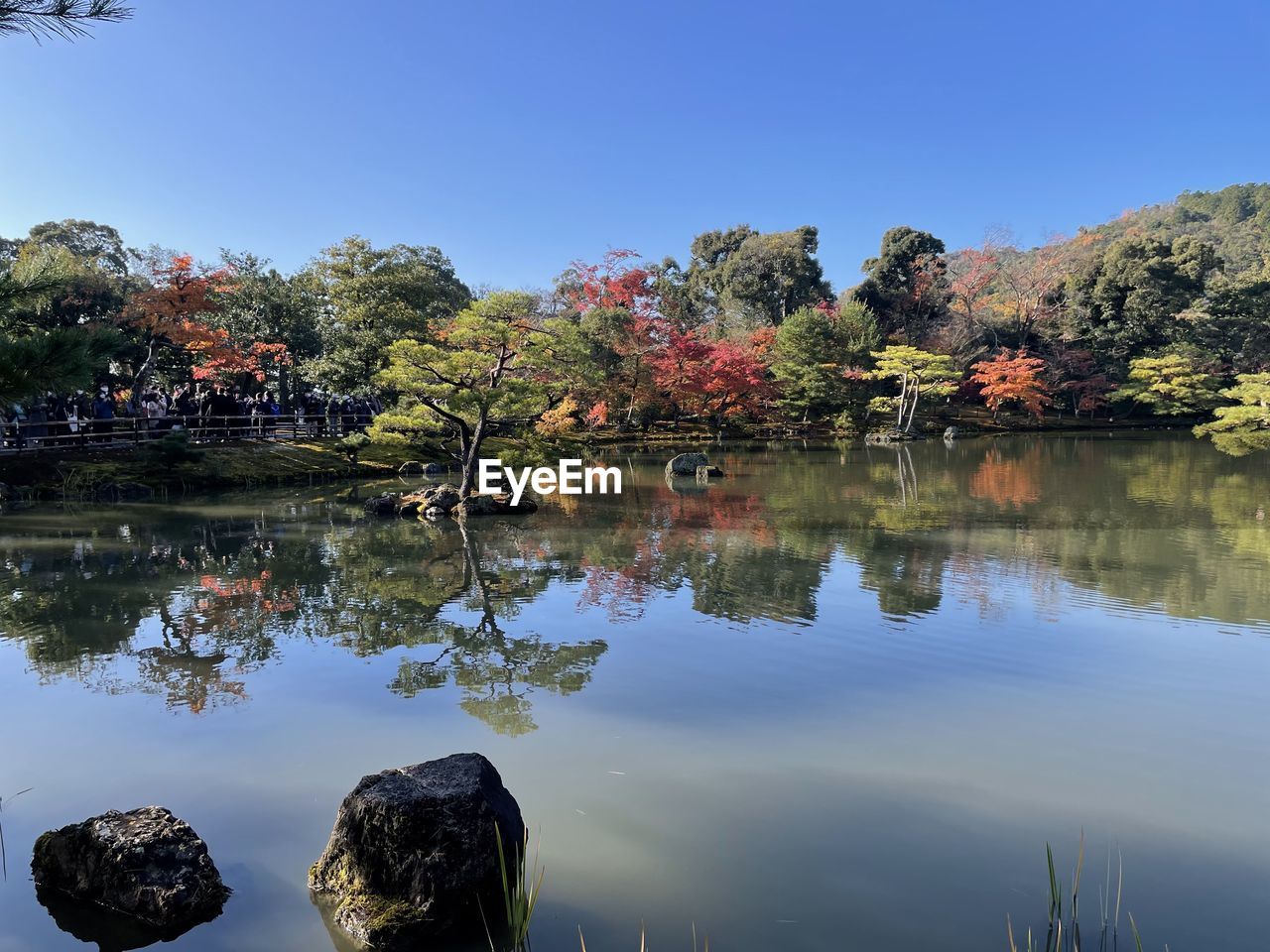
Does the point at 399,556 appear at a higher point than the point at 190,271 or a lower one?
lower

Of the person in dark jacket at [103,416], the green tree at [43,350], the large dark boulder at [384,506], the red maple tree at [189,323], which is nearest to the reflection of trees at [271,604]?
the large dark boulder at [384,506]

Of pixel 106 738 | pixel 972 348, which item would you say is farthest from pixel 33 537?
pixel 972 348

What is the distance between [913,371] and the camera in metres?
30.6

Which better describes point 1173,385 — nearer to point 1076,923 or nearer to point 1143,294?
point 1143,294

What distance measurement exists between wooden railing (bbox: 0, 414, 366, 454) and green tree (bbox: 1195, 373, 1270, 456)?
90.0ft

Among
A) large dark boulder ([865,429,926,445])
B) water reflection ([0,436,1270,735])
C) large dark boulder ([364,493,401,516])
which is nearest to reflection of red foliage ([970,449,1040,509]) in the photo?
water reflection ([0,436,1270,735])

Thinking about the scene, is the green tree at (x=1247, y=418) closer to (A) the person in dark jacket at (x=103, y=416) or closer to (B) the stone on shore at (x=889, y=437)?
(B) the stone on shore at (x=889, y=437)

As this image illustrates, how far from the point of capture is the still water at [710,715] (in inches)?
121

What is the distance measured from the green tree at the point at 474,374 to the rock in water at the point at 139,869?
1003 centimetres

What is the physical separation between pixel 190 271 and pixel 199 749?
58.5ft

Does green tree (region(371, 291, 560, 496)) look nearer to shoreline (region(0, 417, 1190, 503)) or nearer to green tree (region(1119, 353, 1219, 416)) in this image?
shoreline (region(0, 417, 1190, 503))

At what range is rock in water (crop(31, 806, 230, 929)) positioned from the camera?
287cm

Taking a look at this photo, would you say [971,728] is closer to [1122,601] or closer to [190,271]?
[1122,601]

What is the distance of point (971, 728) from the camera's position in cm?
453
